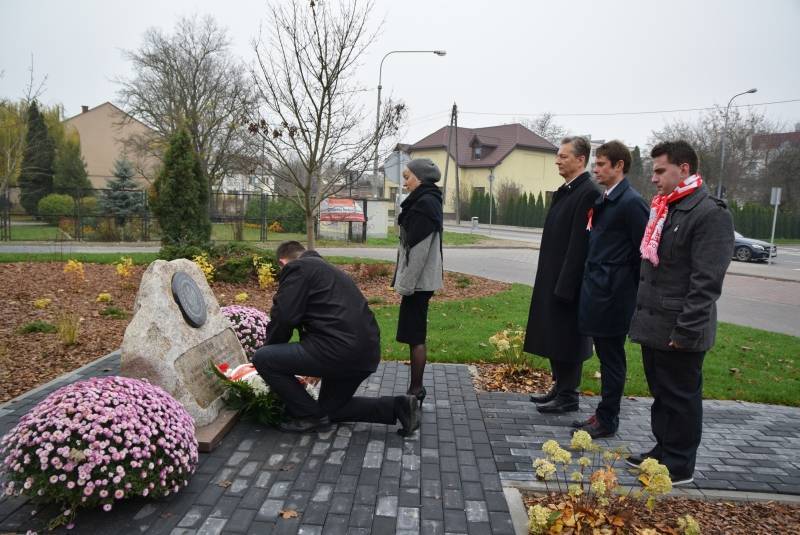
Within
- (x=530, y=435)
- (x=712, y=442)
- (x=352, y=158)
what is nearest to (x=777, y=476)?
(x=712, y=442)

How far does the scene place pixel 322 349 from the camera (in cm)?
402

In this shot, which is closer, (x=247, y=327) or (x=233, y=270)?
(x=247, y=327)

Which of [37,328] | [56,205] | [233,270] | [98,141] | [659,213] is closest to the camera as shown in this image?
[659,213]

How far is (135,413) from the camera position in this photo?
10.6ft

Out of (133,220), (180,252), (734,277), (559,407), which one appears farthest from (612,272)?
(133,220)

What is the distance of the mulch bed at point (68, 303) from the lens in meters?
5.77

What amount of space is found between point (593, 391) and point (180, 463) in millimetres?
3868

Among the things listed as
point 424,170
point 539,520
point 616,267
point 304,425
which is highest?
point 424,170

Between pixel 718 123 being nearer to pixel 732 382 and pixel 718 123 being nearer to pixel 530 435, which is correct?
pixel 732 382

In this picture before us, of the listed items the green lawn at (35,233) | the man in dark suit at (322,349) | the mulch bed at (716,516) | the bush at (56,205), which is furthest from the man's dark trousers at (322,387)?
the bush at (56,205)

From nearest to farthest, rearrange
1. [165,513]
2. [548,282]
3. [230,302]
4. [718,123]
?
[165,513], [548,282], [230,302], [718,123]

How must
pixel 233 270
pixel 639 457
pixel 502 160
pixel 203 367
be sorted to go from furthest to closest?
→ 1. pixel 502 160
2. pixel 233 270
3. pixel 203 367
4. pixel 639 457

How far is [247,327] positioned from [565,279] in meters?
3.09

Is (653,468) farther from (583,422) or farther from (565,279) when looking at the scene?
(565,279)
